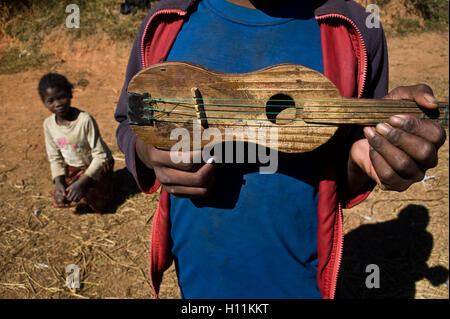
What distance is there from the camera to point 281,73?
137 cm

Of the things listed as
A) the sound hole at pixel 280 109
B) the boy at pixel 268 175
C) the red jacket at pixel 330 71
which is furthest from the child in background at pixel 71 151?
the sound hole at pixel 280 109

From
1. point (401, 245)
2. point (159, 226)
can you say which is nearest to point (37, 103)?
point (159, 226)

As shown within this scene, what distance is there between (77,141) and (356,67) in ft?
11.4

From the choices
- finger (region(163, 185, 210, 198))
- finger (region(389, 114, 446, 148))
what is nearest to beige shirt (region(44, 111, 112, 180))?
finger (region(163, 185, 210, 198))

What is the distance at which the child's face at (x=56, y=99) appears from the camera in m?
3.89

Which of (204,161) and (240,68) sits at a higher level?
(240,68)

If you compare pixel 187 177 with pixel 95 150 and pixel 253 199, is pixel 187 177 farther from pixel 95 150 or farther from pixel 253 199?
pixel 95 150

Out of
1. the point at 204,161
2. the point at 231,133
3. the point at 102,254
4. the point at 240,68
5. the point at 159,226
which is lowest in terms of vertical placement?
the point at 102,254

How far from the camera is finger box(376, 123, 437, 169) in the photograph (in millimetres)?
1265

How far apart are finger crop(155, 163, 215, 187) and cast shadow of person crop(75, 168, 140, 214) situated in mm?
3226

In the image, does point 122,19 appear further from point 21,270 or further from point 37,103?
point 21,270

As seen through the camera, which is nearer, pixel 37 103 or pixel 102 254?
pixel 102 254

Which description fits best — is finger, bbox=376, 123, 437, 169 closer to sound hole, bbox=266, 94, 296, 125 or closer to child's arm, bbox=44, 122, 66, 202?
sound hole, bbox=266, 94, 296, 125

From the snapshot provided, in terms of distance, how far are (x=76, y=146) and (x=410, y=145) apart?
3787 mm
